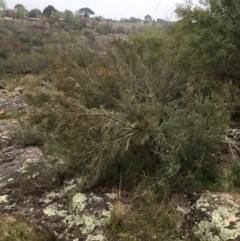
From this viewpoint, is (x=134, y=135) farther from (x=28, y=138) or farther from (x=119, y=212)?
(x=28, y=138)

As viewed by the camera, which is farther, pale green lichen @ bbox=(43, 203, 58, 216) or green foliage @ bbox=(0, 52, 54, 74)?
green foliage @ bbox=(0, 52, 54, 74)

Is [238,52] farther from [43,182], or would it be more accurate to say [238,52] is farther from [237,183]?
[43,182]

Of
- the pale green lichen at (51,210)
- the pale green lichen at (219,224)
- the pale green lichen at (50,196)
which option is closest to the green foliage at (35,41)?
the pale green lichen at (50,196)

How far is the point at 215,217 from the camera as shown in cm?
327

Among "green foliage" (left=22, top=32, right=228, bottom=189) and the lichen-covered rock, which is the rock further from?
the lichen-covered rock

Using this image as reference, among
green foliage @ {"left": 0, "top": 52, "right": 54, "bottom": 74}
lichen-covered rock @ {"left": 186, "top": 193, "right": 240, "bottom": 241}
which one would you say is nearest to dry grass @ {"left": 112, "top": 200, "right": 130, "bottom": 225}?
lichen-covered rock @ {"left": 186, "top": 193, "right": 240, "bottom": 241}

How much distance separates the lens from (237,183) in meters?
3.88

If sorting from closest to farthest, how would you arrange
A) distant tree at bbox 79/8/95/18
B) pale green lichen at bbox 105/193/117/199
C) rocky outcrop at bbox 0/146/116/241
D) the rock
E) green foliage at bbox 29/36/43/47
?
1. rocky outcrop at bbox 0/146/116/241
2. pale green lichen at bbox 105/193/117/199
3. the rock
4. green foliage at bbox 29/36/43/47
5. distant tree at bbox 79/8/95/18

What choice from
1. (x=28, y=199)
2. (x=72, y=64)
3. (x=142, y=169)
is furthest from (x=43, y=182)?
(x=72, y=64)

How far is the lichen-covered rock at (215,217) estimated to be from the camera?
3080mm

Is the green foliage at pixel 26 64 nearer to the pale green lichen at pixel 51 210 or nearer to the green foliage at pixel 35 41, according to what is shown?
the green foliage at pixel 35 41

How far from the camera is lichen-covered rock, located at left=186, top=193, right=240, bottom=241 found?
3.08m

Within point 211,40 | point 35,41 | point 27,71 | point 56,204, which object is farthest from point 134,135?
point 35,41

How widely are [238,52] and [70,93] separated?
3.44 m
